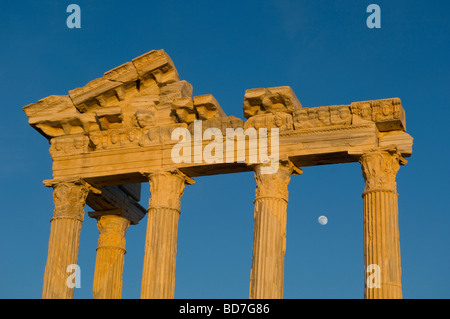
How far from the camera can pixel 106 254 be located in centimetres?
3816

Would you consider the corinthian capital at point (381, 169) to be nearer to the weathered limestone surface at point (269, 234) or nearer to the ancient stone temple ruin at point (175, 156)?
the ancient stone temple ruin at point (175, 156)

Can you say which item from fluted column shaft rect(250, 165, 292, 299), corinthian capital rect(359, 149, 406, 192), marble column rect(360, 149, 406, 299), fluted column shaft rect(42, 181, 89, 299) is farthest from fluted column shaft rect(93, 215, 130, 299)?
corinthian capital rect(359, 149, 406, 192)

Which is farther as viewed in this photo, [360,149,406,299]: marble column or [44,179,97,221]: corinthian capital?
[44,179,97,221]: corinthian capital

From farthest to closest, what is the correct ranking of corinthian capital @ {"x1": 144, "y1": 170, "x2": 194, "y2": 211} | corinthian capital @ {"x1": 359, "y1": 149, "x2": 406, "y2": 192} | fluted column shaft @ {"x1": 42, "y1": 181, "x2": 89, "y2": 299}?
fluted column shaft @ {"x1": 42, "y1": 181, "x2": 89, "y2": 299}, corinthian capital @ {"x1": 144, "y1": 170, "x2": 194, "y2": 211}, corinthian capital @ {"x1": 359, "y1": 149, "x2": 406, "y2": 192}

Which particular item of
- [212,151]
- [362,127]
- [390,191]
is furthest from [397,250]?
[212,151]

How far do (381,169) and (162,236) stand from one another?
744 centimetres

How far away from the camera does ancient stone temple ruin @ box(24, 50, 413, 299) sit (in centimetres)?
3144

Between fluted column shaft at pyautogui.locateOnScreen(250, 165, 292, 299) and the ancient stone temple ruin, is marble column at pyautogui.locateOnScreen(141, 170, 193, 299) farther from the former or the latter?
fluted column shaft at pyautogui.locateOnScreen(250, 165, 292, 299)

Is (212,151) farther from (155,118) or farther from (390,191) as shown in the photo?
(390,191)

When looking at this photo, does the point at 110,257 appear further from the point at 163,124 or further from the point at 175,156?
the point at 163,124

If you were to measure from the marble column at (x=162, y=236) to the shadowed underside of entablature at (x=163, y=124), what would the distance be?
1.80 ft

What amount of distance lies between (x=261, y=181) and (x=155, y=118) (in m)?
4.78

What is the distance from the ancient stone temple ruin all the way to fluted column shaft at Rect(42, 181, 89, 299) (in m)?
0.03

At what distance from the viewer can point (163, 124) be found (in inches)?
1378
